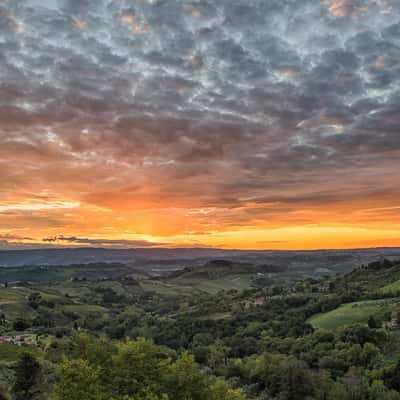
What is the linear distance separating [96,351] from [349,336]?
9521cm

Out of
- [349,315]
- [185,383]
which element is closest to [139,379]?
[185,383]

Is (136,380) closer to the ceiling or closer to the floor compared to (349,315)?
closer to the ceiling

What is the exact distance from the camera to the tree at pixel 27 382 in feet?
188

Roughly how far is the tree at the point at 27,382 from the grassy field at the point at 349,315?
4854 inches

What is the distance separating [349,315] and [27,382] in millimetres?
138232

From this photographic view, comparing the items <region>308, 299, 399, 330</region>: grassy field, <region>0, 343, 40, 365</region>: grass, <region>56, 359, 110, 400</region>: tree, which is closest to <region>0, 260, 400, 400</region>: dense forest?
<region>56, 359, 110, 400</region>: tree

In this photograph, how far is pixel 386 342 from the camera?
123 meters

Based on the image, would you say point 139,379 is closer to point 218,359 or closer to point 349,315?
point 218,359

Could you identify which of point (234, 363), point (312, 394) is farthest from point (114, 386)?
point (234, 363)

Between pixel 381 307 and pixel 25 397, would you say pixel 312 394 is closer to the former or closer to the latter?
pixel 25 397

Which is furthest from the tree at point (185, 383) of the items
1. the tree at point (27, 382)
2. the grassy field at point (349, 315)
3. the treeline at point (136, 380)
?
the grassy field at point (349, 315)

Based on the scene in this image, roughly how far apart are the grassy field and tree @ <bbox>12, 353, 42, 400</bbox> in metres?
123

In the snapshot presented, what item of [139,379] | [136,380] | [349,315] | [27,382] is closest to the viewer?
[136,380]

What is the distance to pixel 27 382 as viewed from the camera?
57.9m
